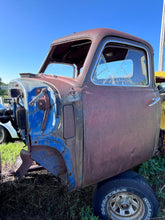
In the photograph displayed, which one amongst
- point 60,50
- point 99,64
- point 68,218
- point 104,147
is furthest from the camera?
point 60,50

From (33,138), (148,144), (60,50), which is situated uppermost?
(60,50)

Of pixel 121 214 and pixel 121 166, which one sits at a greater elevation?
pixel 121 166

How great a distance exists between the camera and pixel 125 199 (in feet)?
6.57

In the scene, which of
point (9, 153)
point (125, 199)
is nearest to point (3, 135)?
point (9, 153)

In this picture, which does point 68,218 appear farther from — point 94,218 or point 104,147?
point 104,147

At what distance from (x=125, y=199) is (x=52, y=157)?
1.13 metres

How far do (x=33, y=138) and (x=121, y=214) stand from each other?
4.99ft

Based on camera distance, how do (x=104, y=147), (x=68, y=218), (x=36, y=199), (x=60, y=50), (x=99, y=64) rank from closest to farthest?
(x=104, y=147)
(x=99, y=64)
(x=68, y=218)
(x=36, y=199)
(x=60, y=50)

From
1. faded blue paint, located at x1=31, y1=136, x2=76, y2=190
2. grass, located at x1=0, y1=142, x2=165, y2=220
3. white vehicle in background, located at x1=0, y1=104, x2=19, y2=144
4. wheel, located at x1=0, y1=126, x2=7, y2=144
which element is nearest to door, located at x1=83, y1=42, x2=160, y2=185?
faded blue paint, located at x1=31, y1=136, x2=76, y2=190

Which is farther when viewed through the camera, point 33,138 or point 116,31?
point 116,31

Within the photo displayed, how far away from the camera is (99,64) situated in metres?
1.94

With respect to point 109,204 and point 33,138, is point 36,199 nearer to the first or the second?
point 109,204

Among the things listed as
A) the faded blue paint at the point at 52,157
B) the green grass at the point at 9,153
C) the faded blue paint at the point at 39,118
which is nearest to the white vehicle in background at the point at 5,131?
the green grass at the point at 9,153

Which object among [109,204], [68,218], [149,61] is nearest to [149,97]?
[149,61]
